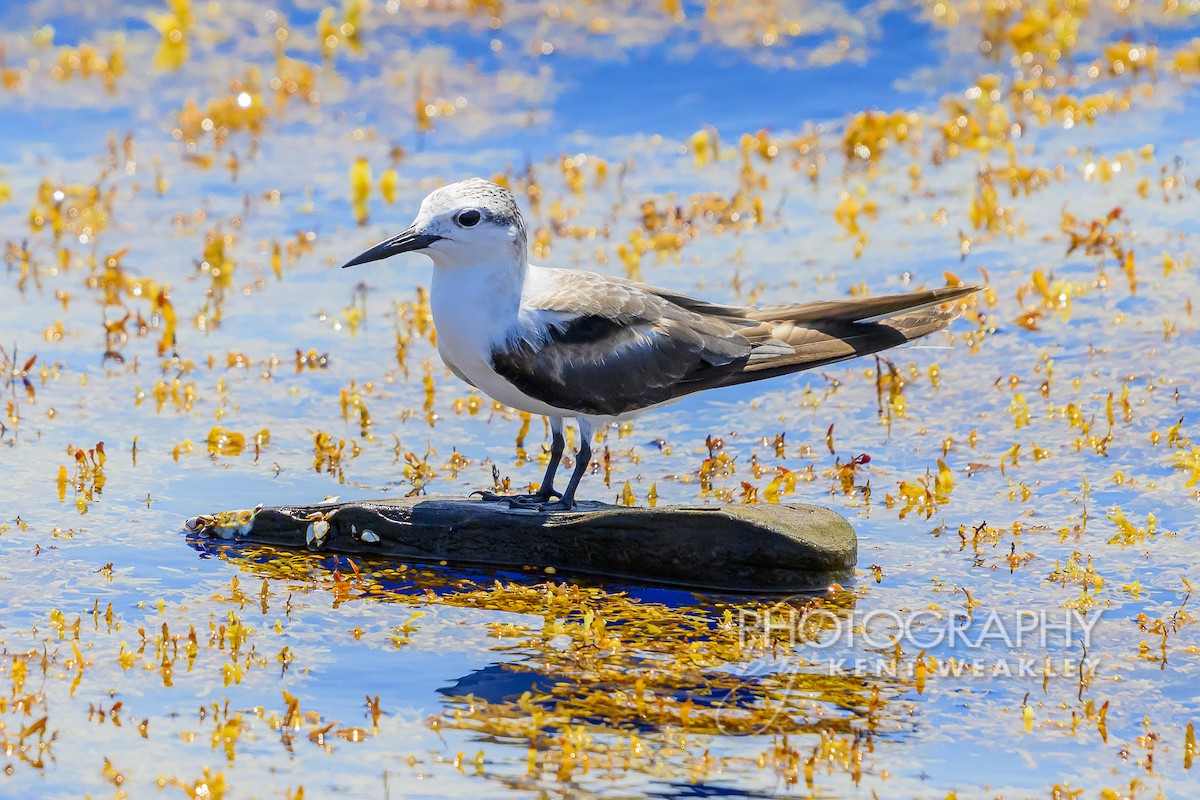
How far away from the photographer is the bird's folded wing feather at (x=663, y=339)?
8.26 m

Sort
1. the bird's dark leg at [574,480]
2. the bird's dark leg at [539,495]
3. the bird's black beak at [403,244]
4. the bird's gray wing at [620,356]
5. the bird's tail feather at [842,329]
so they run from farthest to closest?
the bird's tail feather at [842,329]
the bird's dark leg at [539,495]
the bird's dark leg at [574,480]
the bird's gray wing at [620,356]
the bird's black beak at [403,244]

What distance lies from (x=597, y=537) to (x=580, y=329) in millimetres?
1095

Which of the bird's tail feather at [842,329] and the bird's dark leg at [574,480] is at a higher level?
the bird's tail feather at [842,329]

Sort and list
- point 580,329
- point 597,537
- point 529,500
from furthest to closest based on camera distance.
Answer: point 529,500 → point 580,329 → point 597,537

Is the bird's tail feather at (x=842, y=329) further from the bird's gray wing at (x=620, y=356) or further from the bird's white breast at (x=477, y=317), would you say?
the bird's white breast at (x=477, y=317)

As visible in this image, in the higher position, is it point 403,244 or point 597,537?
point 403,244

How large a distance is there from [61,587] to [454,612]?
6.39 feet

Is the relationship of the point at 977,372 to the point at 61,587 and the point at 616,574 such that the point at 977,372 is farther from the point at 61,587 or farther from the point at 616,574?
the point at 61,587

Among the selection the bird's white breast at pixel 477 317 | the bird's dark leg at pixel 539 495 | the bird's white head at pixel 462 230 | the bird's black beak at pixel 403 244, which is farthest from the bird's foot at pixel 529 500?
the bird's black beak at pixel 403 244

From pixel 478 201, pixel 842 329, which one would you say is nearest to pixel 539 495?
pixel 478 201

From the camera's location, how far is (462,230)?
8.07 metres

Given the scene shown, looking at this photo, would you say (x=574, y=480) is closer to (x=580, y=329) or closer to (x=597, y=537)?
(x=597, y=537)

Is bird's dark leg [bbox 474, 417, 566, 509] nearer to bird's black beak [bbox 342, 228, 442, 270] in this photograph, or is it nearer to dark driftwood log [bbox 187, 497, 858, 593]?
dark driftwood log [bbox 187, 497, 858, 593]

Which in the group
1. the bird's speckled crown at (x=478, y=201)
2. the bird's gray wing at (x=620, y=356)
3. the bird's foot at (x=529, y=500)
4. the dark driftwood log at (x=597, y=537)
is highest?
the bird's speckled crown at (x=478, y=201)
